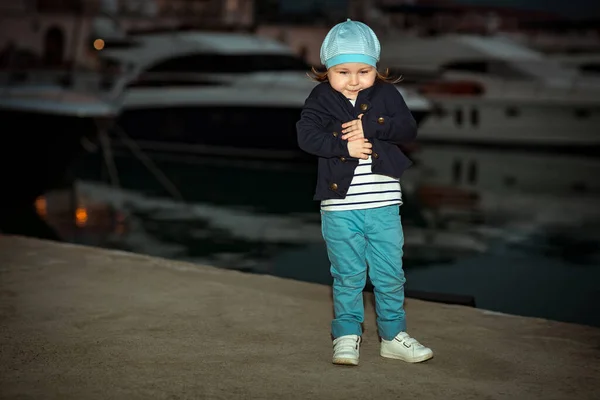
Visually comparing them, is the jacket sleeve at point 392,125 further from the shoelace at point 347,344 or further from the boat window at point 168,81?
the boat window at point 168,81

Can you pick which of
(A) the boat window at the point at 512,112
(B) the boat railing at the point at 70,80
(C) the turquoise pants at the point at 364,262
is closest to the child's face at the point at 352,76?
(C) the turquoise pants at the point at 364,262

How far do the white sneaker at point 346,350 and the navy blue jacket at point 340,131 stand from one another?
0.53 metres

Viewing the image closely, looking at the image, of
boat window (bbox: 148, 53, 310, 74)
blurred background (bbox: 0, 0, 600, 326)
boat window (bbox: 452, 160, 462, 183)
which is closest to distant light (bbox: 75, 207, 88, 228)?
blurred background (bbox: 0, 0, 600, 326)

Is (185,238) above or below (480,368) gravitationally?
below

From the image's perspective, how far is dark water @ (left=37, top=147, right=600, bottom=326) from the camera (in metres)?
7.58

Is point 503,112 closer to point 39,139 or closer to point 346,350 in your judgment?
point 39,139

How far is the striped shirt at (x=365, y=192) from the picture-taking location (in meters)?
3.38

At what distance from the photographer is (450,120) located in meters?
24.9

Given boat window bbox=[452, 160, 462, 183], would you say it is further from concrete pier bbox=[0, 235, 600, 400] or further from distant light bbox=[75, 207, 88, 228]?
concrete pier bbox=[0, 235, 600, 400]

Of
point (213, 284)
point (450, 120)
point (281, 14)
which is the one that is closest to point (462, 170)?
point (450, 120)

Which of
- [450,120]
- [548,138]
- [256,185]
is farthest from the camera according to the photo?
[450,120]

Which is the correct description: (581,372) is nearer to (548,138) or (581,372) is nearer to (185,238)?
(185,238)

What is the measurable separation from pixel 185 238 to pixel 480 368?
6559 mm

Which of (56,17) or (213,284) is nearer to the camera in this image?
(213,284)
